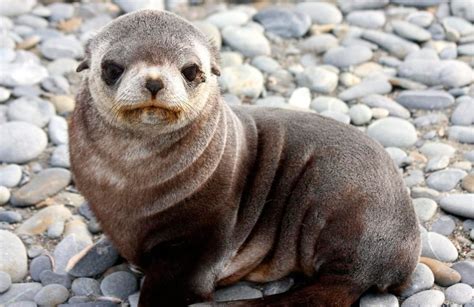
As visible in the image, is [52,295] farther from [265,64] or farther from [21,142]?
[265,64]

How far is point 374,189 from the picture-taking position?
17.7ft

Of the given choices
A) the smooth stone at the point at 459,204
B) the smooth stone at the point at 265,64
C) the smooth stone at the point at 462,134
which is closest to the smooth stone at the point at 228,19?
the smooth stone at the point at 265,64

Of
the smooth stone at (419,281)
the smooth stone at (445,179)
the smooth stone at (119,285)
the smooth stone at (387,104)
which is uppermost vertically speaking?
the smooth stone at (419,281)

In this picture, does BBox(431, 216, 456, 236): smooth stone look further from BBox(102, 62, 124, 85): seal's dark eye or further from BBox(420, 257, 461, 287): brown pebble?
BBox(102, 62, 124, 85): seal's dark eye

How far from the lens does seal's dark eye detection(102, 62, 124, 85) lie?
4.84m

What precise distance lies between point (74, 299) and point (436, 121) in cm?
358

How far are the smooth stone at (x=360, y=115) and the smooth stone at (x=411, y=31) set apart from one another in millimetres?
1672

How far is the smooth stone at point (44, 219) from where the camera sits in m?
6.23

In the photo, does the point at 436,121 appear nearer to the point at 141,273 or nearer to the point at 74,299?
the point at 141,273

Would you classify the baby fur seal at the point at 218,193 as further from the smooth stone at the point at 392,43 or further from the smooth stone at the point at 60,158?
the smooth stone at the point at 392,43

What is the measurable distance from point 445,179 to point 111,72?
296 cm

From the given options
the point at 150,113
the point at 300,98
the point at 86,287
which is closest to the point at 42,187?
the point at 86,287

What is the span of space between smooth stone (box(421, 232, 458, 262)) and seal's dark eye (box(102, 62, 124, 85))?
247 centimetres

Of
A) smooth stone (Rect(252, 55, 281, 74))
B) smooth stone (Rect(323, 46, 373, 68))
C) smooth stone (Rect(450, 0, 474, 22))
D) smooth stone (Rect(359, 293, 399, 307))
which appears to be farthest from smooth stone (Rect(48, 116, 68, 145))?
smooth stone (Rect(450, 0, 474, 22))
